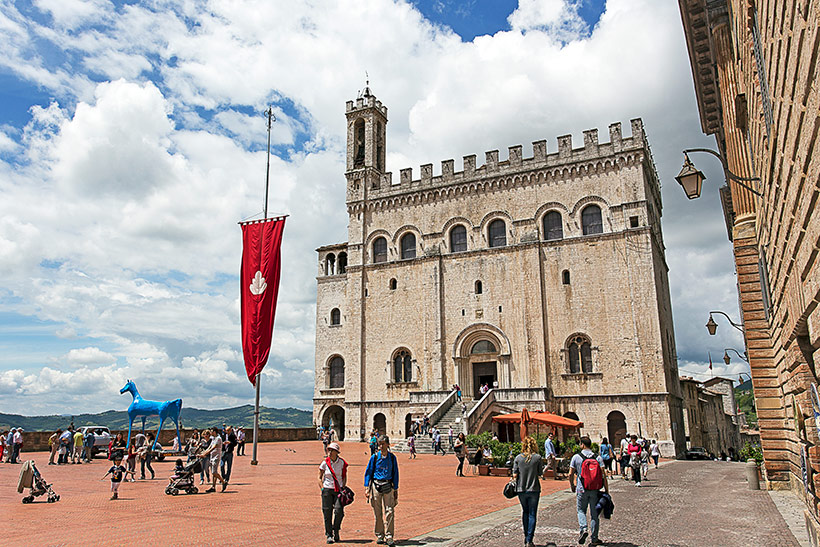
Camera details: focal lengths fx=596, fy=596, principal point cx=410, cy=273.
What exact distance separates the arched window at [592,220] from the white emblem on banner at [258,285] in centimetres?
2075

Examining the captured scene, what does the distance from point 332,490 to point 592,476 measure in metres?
4.02

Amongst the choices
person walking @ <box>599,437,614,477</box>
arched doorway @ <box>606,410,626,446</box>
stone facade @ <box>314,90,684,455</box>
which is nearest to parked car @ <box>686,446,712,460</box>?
stone facade @ <box>314,90,684,455</box>

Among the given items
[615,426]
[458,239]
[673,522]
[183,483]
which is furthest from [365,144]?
[673,522]

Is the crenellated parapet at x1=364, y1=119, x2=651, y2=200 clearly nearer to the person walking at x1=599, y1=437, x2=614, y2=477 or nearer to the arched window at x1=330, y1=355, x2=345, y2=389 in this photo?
the arched window at x1=330, y1=355, x2=345, y2=389

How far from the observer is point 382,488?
29.8 feet

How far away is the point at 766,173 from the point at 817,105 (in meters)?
4.68

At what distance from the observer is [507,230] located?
123 feet

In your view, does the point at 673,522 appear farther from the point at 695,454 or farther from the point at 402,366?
the point at 402,366

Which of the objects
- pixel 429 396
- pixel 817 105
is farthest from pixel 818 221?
pixel 429 396

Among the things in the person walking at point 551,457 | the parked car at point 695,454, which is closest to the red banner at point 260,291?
the person walking at point 551,457

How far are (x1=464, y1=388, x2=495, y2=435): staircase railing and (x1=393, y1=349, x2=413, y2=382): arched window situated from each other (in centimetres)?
698

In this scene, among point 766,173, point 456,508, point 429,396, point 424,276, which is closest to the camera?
point 766,173

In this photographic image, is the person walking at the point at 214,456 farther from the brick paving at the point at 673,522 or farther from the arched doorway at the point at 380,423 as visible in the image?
the arched doorway at the point at 380,423

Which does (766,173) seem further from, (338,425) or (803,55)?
(338,425)
